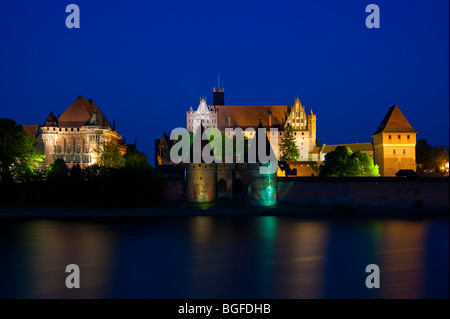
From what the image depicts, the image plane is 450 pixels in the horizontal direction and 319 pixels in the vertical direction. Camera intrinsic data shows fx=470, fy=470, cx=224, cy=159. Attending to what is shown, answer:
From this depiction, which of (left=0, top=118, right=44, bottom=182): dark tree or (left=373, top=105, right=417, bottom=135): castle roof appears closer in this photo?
(left=0, top=118, right=44, bottom=182): dark tree

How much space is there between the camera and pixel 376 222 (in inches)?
1341

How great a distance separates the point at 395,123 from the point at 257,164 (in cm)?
2681

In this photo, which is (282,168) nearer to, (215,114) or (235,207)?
(235,207)

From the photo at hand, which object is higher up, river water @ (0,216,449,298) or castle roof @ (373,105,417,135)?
castle roof @ (373,105,417,135)

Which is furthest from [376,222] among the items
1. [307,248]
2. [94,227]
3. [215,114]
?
[215,114]

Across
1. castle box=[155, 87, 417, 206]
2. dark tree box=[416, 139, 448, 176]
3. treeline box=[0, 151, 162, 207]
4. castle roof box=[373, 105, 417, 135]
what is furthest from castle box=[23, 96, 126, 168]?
dark tree box=[416, 139, 448, 176]

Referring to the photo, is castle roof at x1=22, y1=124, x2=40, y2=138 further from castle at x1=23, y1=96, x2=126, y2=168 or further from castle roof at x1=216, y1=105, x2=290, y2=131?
castle roof at x1=216, y1=105, x2=290, y2=131

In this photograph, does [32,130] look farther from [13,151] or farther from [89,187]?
[89,187]

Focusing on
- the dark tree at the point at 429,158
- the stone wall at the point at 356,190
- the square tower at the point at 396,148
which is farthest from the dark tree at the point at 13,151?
the dark tree at the point at 429,158

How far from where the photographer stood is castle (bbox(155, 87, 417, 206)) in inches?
1628

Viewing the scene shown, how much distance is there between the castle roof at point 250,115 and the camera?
8269 cm

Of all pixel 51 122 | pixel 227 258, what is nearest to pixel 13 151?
pixel 51 122

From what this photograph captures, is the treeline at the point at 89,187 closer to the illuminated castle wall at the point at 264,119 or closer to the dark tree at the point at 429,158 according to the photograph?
the illuminated castle wall at the point at 264,119

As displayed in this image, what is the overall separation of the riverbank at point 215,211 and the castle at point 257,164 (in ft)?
4.23
